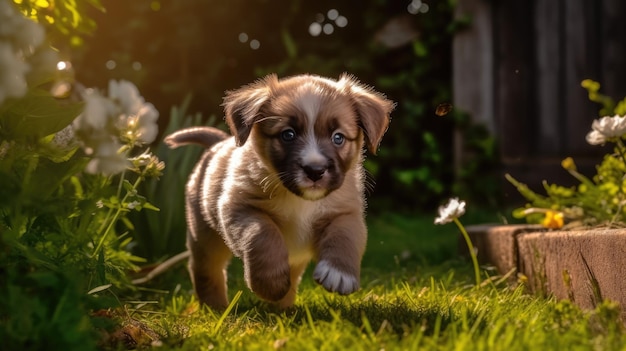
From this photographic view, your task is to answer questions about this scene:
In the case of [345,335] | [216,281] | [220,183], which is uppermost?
[220,183]

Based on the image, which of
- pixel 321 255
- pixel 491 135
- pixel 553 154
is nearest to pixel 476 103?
pixel 491 135

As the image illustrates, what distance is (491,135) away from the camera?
21.2ft

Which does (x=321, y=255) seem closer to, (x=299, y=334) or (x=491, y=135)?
(x=299, y=334)

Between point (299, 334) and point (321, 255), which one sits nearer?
point (299, 334)

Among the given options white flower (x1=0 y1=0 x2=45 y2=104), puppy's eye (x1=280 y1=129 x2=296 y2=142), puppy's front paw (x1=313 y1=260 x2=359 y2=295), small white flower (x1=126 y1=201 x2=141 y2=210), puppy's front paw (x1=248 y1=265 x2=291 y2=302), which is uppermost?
white flower (x1=0 y1=0 x2=45 y2=104)

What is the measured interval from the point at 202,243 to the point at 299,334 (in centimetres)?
120

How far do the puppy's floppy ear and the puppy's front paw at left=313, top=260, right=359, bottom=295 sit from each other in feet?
1.84

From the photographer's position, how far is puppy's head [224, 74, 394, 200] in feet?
8.68

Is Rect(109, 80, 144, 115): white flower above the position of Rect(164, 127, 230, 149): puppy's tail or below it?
above

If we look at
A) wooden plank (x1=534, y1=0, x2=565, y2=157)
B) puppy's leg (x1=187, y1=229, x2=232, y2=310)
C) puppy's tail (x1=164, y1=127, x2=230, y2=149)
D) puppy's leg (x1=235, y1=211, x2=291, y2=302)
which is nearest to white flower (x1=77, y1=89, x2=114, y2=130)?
puppy's leg (x1=235, y1=211, x2=291, y2=302)

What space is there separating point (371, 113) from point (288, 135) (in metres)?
0.36

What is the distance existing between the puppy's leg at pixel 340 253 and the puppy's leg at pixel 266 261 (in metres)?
0.13

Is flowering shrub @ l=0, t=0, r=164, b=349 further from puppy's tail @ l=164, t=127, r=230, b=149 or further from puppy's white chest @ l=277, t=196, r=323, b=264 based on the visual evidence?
puppy's tail @ l=164, t=127, r=230, b=149

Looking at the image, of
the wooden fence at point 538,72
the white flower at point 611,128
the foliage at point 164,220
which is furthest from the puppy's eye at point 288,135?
the wooden fence at point 538,72
